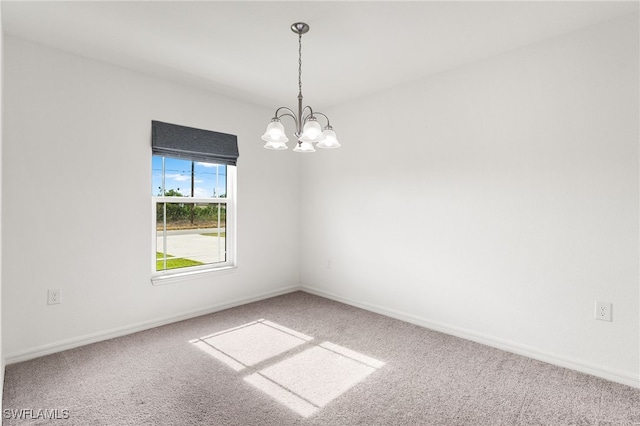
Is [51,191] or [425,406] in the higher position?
[51,191]

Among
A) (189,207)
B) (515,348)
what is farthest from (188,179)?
(515,348)

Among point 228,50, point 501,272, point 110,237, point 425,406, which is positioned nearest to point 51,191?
point 110,237

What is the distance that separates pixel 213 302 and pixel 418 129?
290 cm

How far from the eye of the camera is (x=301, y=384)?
7.45ft

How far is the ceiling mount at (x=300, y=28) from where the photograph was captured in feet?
7.75

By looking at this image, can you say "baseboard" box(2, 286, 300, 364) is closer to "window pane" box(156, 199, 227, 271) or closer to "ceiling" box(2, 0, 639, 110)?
"window pane" box(156, 199, 227, 271)

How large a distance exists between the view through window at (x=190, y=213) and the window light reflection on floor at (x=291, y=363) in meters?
0.96

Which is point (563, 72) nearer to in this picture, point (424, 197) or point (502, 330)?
point (424, 197)

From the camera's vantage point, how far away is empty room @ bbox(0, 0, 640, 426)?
2182 millimetres

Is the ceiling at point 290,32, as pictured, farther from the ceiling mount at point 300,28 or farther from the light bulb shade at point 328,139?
the light bulb shade at point 328,139

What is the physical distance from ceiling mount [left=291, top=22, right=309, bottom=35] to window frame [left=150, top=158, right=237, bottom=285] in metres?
1.85

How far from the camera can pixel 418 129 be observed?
3.39 metres

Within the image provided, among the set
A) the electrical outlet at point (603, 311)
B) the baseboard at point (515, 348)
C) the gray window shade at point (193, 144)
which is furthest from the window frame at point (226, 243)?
the electrical outlet at point (603, 311)

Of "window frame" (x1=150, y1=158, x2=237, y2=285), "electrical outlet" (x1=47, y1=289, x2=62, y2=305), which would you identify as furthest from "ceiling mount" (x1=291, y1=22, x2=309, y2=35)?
"electrical outlet" (x1=47, y1=289, x2=62, y2=305)
